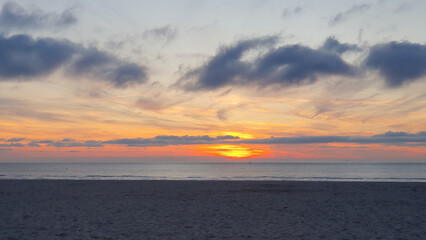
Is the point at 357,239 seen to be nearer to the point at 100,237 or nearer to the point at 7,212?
the point at 100,237

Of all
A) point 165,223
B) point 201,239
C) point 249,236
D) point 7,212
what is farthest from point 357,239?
point 7,212

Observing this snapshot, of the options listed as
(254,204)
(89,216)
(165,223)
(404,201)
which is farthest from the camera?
(404,201)

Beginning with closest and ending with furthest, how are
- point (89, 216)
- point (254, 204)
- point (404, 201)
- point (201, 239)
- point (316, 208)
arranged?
point (201, 239)
point (89, 216)
point (316, 208)
point (254, 204)
point (404, 201)

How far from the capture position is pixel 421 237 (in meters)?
12.5

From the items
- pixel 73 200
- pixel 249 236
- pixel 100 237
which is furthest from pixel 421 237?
pixel 73 200

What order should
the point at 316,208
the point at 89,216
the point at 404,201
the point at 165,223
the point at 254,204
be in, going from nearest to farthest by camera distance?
the point at 165,223, the point at 89,216, the point at 316,208, the point at 254,204, the point at 404,201

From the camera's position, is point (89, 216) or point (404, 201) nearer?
point (89, 216)

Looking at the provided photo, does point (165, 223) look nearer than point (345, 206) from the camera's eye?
Yes

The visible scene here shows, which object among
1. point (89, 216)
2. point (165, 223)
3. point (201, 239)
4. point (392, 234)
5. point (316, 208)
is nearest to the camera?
point (201, 239)

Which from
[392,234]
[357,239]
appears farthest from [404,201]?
[357,239]

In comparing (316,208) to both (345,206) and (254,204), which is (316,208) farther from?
(254,204)

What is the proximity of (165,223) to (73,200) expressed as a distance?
10867 millimetres

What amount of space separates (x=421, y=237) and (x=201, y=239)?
7345mm

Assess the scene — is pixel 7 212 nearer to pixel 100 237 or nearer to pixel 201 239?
pixel 100 237
